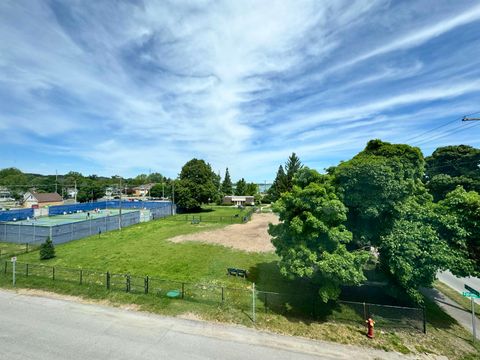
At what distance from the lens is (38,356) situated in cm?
880

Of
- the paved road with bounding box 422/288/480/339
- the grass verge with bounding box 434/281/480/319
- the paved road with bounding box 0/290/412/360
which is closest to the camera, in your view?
the paved road with bounding box 0/290/412/360

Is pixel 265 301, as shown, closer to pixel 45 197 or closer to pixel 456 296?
pixel 456 296

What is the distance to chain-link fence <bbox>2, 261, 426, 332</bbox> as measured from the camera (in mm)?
11699

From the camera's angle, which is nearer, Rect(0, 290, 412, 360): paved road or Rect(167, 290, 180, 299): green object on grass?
Rect(0, 290, 412, 360): paved road

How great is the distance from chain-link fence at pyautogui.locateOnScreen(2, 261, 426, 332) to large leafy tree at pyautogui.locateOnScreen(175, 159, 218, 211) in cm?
3310

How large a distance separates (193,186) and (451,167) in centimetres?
4795

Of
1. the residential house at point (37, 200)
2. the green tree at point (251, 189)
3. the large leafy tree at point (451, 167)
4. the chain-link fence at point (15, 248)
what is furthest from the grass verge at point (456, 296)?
the residential house at point (37, 200)

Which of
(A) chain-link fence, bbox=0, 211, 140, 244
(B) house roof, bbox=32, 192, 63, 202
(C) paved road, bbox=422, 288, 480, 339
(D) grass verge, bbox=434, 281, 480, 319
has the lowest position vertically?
(D) grass verge, bbox=434, 281, 480, 319

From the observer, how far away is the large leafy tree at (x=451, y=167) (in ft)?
113

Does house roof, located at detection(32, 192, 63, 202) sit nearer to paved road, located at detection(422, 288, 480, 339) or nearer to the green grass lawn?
the green grass lawn

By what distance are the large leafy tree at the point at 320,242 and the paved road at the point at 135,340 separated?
2.69 metres

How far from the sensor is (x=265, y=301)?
1276cm

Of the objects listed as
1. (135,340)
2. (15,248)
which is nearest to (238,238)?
(135,340)

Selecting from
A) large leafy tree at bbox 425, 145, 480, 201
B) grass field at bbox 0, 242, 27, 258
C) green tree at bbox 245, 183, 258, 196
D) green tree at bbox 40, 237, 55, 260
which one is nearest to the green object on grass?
green tree at bbox 40, 237, 55, 260
